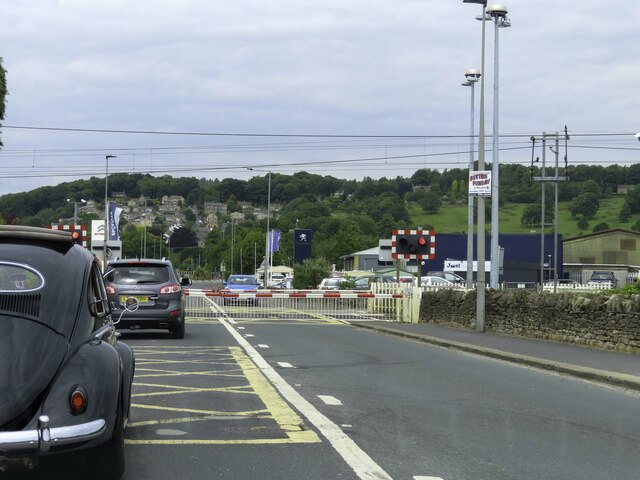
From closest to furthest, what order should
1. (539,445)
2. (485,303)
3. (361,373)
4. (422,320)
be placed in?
(539,445), (361,373), (485,303), (422,320)

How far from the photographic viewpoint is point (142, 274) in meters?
20.2

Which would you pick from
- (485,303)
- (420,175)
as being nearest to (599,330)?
(485,303)

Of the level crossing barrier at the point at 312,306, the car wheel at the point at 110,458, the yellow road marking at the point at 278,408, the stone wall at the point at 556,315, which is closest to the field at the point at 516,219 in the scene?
the level crossing barrier at the point at 312,306

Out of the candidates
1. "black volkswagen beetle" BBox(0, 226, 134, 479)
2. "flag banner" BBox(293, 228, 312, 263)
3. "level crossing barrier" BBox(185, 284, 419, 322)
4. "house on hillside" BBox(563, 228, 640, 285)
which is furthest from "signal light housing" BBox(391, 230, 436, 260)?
"house on hillside" BBox(563, 228, 640, 285)

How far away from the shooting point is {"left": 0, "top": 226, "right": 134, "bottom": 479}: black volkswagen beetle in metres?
5.33

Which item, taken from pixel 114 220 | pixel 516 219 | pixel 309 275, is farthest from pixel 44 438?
pixel 516 219

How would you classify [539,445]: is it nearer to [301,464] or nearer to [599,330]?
[301,464]

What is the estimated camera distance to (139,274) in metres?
20.2

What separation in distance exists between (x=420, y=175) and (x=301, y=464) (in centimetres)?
15594

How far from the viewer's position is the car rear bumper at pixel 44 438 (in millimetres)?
5188

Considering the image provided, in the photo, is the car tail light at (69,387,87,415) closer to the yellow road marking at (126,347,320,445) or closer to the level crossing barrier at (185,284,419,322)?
the yellow road marking at (126,347,320,445)

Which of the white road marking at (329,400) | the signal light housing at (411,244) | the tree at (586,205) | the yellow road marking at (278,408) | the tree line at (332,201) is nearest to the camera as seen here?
the yellow road marking at (278,408)

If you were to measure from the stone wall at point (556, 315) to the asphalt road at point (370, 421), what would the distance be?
2902 millimetres

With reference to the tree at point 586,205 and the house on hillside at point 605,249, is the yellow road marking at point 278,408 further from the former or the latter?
the tree at point 586,205
